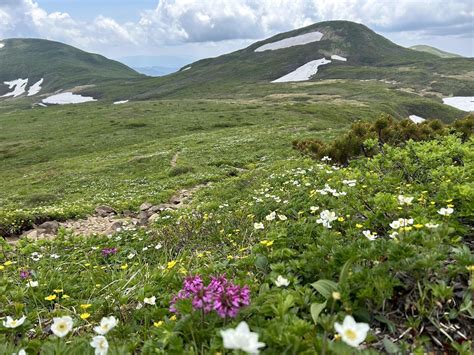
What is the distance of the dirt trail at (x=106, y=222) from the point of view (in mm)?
13609

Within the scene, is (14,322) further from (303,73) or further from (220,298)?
(303,73)

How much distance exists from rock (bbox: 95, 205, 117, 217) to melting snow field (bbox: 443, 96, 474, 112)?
421ft

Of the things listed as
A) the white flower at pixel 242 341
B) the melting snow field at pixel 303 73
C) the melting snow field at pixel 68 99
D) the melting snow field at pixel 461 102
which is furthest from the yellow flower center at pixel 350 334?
the melting snow field at pixel 68 99

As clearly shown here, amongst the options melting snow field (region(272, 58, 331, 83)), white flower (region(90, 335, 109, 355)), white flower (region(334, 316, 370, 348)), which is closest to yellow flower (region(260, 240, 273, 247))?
white flower (region(90, 335, 109, 355))

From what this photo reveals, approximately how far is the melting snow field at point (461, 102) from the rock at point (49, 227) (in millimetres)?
131388

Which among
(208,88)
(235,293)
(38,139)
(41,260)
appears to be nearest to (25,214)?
(41,260)

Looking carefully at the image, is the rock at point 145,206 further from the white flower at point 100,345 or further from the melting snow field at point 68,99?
the melting snow field at point 68,99

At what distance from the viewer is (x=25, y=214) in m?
15.2

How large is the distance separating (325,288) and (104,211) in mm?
14790

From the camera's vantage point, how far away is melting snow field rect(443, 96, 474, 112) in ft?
410

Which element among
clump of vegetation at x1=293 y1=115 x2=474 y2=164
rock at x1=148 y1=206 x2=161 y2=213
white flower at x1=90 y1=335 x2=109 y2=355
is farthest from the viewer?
rock at x1=148 y1=206 x2=161 y2=213

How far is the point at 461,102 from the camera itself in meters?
132

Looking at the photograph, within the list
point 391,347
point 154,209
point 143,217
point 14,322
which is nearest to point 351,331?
point 391,347

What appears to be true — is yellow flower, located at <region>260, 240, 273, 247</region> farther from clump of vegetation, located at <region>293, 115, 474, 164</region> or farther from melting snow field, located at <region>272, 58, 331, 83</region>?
melting snow field, located at <region>272, 58, 331, 83</region>
